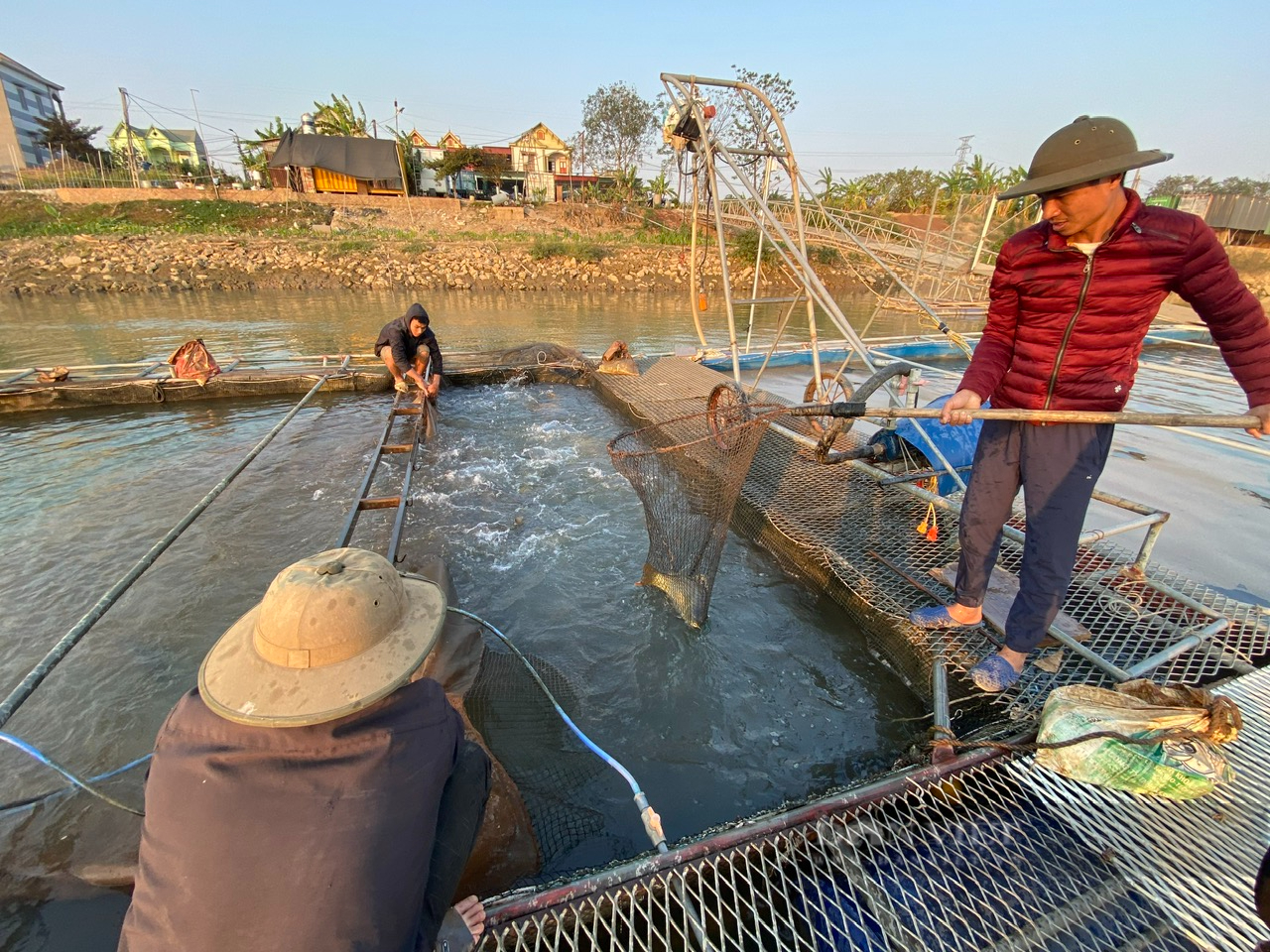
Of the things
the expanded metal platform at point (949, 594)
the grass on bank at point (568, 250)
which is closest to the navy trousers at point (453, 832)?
the expanded metal platform at point (949, 594)

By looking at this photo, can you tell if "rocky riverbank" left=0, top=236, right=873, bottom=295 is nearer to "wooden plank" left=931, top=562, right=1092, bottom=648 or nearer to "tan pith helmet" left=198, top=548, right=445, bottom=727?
"wooden plank" left=931, top=562, right=1092, bottom=648

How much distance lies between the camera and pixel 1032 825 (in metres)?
1.87

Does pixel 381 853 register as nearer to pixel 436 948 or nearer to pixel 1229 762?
pixel 436 948

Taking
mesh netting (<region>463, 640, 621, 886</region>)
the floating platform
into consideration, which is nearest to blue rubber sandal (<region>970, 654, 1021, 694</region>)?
mesh netting (<region>463, 640, 621, 886</region>)

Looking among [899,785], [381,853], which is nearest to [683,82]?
[899,785]

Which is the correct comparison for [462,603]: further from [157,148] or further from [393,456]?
[157,148]

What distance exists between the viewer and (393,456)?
580 centimetres

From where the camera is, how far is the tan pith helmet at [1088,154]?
167 cm

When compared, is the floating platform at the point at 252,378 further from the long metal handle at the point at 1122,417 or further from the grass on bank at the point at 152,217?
the grass on bank at the point at 152,217

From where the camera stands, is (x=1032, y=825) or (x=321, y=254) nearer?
(x=1032, y=825)

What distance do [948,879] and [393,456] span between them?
554cm

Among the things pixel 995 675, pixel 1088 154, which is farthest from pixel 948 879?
pixel 1088 154

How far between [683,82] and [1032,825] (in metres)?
5.09

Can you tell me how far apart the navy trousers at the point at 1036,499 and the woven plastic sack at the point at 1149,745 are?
0.37m
